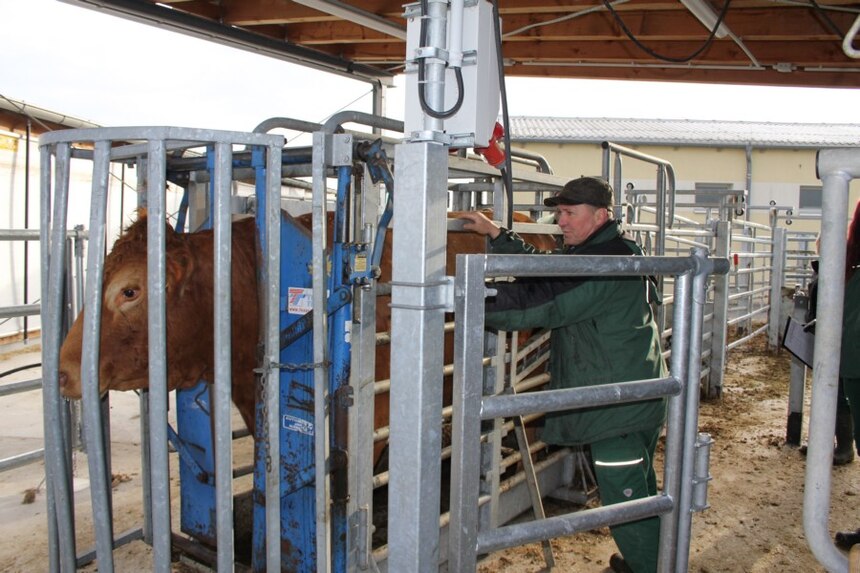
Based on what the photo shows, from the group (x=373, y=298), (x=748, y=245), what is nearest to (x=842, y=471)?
(x=373, y=298)

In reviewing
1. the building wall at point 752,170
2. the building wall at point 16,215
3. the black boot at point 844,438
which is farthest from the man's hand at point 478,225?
the building wall at point 752,170

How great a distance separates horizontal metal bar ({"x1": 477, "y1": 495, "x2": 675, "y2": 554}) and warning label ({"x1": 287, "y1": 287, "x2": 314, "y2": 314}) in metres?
1.33

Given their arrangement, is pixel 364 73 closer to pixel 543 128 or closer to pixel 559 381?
pixel 559 381

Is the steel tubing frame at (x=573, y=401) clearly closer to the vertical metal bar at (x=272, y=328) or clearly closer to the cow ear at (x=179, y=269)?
the vertical metal bar at (x=272, y=328)

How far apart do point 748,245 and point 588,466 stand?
1030cm

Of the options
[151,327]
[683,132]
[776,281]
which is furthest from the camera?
[683,132]

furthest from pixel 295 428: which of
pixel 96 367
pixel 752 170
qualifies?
pixel 752 170

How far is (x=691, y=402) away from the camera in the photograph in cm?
207

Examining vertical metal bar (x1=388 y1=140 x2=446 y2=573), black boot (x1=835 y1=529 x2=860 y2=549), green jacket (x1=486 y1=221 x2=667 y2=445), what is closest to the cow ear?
green jacket (x1=486 y1=221 x2=667 y2=445)

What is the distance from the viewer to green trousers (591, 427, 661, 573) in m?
2.81

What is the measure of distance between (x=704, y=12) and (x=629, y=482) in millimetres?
2978

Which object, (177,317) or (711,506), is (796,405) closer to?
(711,506)

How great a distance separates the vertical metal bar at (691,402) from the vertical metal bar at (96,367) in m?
1.78

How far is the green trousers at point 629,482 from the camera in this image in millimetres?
2811
